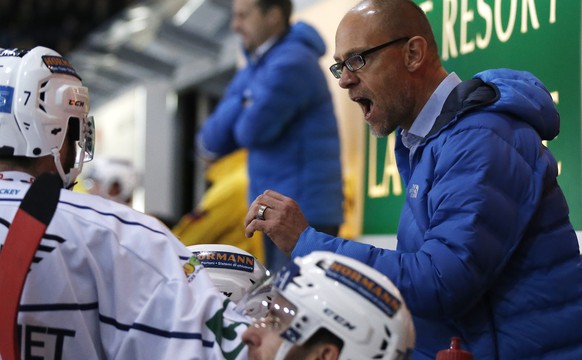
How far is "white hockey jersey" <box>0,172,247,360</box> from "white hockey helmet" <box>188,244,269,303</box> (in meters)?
0.57

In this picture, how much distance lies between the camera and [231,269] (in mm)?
3318

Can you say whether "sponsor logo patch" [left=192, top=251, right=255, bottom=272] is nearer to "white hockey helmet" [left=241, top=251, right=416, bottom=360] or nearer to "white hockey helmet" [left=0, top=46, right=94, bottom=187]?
"white hockey helmet" [left=0, top=46, right=94, bottom=187]

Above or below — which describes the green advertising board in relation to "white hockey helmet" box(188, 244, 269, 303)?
above

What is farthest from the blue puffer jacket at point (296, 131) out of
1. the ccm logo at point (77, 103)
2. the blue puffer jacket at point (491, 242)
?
the blue puffer jacket at point (491, 242)

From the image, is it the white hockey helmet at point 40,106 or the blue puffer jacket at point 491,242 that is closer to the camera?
the blue puffer jacket at point 491,242

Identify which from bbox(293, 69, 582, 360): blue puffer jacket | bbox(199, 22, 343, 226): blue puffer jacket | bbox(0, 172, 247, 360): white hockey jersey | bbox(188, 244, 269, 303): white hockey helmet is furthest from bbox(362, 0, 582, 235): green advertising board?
bbox(0, 172, 247, 360): white hockey jersey

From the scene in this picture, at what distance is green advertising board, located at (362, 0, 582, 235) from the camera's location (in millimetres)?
4020

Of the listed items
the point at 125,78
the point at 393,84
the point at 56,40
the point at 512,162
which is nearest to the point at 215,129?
the point at 393,84

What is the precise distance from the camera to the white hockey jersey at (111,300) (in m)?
2.61

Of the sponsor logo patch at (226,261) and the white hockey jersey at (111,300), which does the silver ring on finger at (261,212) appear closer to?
the sponsor logo patch at (226,261)

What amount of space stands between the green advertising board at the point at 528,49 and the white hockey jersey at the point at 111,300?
1.77 m

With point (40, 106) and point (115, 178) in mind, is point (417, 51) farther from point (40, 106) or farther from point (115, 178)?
point (115, 178)

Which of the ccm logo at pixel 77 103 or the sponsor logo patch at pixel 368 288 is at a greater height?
the ccm logo at pixel 77 103

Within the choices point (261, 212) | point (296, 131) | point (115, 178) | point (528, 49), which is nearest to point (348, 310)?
point (261, 212)
